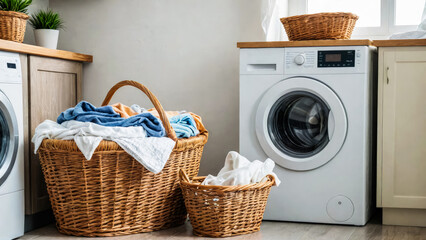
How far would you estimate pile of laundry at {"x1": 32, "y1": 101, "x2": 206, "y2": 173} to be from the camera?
6.93ft

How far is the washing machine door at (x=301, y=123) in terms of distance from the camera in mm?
2395

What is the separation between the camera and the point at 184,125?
240 cm

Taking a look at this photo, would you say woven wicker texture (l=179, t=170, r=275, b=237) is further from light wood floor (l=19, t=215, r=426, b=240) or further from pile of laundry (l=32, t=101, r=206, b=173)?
pile of laundry (l=32, t=101, r=206, b=173)

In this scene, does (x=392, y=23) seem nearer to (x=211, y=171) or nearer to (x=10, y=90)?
(x=211, y=171)

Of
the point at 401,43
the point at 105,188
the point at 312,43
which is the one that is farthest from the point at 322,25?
the point at 105,188

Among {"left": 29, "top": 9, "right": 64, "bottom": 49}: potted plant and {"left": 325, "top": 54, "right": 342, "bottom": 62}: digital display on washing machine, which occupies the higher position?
{"left": 29, "top": 9, "right": 64, "bottom": 49}: potted plant

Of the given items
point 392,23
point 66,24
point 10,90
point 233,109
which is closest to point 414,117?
point 392,23

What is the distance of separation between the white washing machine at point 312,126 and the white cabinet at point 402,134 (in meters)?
0.07

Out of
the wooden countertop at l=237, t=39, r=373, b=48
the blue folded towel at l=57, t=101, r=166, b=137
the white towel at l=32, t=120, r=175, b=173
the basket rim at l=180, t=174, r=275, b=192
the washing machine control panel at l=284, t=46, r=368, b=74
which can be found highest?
the wooden countertop at l=237, t=39, r=373, b=48

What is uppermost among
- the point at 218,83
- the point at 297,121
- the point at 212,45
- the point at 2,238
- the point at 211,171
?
the point at 212,45

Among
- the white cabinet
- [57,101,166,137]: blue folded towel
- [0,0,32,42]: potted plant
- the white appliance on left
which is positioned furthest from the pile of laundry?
the white cabinet

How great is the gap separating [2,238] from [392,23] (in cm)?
236

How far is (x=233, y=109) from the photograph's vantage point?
2.95m

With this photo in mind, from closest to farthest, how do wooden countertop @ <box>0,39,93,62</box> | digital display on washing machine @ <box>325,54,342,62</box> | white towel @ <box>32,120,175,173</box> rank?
white towel @ <box>32,120,175,173</box> → wooden countertop @ <box>0,39,93,62</box> → digital display on washing machine @ <box>325,54,342,62</box>
